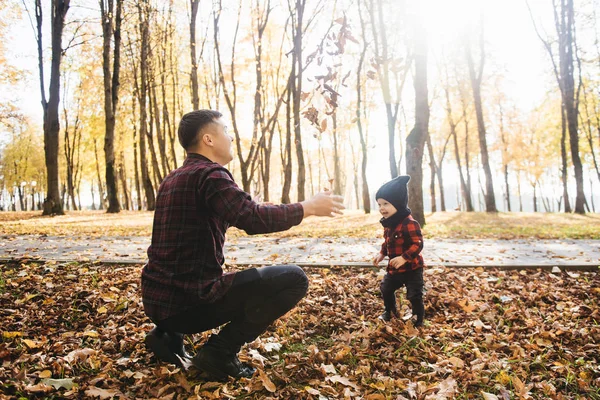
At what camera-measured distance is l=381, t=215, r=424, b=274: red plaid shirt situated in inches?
149

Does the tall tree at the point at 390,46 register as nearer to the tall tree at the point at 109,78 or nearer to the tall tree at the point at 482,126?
the tall tree at the point at 482,126

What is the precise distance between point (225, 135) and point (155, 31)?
21.3 metres

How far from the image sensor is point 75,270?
557cm

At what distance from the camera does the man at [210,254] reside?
245cm

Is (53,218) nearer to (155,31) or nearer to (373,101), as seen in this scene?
(155,31)

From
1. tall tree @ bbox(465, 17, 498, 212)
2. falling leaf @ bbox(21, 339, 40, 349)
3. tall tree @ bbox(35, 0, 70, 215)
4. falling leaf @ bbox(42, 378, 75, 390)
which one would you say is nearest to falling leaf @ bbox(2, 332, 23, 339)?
falling leaf @ bbox(21, 339, 40, 349)

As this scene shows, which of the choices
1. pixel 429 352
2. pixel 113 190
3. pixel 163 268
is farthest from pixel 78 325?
pixel 113 190

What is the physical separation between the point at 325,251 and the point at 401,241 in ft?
13.0

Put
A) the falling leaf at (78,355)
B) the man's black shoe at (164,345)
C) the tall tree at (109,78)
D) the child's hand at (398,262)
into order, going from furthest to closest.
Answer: the tall tree at (109,78) → the child's hand at (398,262) → the falling leaf at (78,355) → the man's black shoe at (164,345)

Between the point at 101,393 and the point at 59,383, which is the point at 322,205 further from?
the point at 59,383

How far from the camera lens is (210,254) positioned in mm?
2566

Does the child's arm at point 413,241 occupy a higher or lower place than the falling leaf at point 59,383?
higher

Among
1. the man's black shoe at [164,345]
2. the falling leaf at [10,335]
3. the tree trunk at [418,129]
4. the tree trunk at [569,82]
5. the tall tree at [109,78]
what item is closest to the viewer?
the man's black shoe at [164,345]

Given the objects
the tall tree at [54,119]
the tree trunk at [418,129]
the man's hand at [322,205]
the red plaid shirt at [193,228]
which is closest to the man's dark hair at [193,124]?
the red plaid shirt at [193,228]
